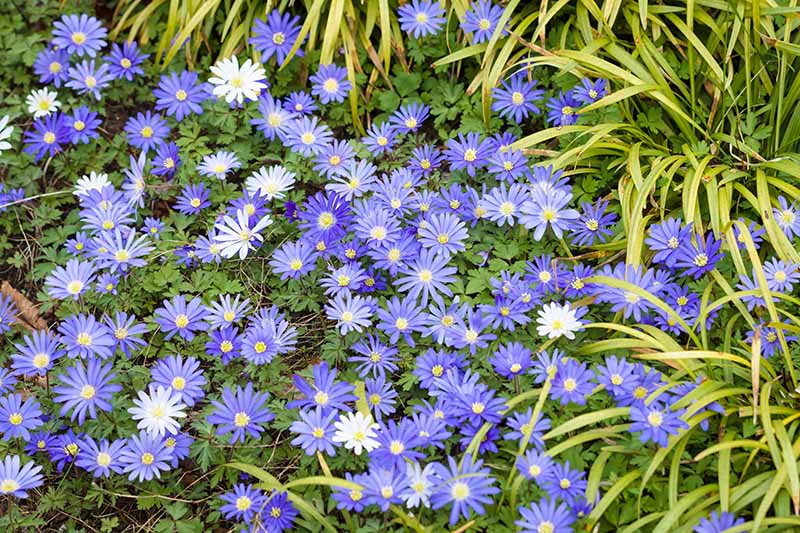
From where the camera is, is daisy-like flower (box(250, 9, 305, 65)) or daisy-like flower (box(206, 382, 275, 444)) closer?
daisy-like flower (box(206, 382, 275, 444))

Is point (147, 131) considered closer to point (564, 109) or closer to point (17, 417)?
point (17, 417)

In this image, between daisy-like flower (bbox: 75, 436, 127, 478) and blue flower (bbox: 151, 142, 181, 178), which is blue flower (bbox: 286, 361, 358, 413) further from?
blue flower (bbox: 151, 142, 181, 178)

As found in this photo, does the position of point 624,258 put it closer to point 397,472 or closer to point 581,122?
point 581,122

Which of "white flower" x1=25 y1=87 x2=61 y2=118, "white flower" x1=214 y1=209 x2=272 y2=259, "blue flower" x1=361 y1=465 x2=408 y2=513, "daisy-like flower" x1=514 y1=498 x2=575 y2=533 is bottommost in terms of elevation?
"daisy-like flower" x1=514 y1=498 x2=575 y2=533

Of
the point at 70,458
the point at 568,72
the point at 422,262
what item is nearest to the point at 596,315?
the point at 422,262

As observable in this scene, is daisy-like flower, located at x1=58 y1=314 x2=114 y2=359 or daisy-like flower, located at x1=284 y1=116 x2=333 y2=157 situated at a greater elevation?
daisy-like flower, located at x1=284 y1=116 x2=333 y2=157

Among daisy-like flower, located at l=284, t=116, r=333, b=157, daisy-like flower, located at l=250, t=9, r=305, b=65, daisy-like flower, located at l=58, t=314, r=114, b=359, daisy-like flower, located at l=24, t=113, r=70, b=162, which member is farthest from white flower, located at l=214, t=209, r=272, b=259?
daisy-like flower, located at l=24, t=113, r=70, b=162
